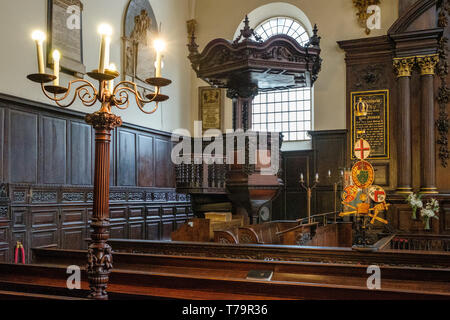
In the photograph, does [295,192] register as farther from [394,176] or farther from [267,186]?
[267,186]

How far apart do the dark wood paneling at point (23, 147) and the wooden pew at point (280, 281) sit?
3.88 meters

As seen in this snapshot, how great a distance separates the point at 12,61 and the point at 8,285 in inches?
200

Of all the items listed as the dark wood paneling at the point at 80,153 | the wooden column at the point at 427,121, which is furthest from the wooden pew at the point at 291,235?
the dark wood paneling at the point at 80,153

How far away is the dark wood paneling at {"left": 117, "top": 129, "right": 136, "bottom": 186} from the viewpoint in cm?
1046

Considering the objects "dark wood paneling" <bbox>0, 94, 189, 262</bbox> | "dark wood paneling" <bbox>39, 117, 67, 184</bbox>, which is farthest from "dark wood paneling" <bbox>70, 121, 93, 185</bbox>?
"dark wood paneling" <bbox>39, 117, 67, 184</bbox>

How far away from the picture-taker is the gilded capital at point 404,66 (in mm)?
11211

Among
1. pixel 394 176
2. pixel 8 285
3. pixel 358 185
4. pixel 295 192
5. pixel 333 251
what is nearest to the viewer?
pixel 8 285

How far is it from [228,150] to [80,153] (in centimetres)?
302

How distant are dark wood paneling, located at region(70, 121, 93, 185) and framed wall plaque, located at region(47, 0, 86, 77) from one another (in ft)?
3.65

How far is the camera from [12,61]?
7.98 metres

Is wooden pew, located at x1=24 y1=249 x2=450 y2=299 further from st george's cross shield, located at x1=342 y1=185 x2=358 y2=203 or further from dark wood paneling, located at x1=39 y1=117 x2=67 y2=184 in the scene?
dark wood paneling, located at x1=39 y1=117 x2=67 y2=184

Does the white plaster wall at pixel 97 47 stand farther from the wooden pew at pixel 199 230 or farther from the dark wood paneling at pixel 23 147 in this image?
the wooden pew at pixel 199 230

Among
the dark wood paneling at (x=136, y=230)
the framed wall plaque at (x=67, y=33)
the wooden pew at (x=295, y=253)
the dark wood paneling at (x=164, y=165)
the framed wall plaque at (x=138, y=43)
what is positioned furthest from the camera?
the dark wood paneling at (x=164, y=165)

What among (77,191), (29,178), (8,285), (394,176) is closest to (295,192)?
(394,176)
